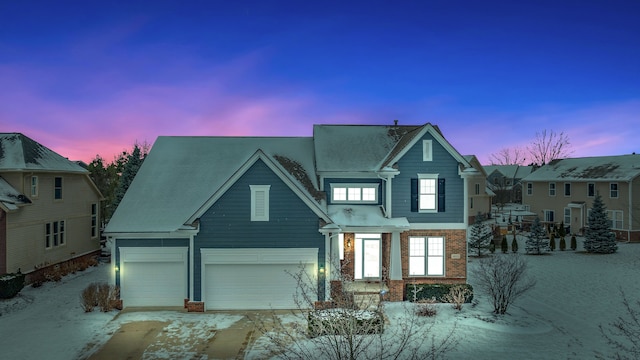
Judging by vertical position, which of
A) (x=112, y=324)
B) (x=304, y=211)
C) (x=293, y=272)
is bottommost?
(x=112, y=324)

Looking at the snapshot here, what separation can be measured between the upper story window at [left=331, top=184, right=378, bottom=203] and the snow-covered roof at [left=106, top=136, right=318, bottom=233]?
1.14 metres

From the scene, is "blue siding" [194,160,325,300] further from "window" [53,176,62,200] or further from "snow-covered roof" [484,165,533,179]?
"snow-covered roof" [484,165,533,179]

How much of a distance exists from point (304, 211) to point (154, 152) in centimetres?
1019

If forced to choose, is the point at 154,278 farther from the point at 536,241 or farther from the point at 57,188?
the point at 536,241

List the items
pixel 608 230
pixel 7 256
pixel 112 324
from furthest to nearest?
pixel 608 230 → pixel 7 256 → pixel 112 324

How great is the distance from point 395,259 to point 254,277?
6530 mm

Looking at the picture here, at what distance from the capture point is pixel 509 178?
8769cm

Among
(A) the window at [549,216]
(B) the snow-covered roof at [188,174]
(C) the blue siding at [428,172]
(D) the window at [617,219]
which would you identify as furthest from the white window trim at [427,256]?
(A) the window at [549,216]

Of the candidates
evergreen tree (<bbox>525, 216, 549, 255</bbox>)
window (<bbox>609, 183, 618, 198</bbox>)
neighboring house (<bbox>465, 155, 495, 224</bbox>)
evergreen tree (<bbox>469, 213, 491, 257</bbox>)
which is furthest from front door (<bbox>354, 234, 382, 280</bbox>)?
window (<bbox>609, 183, 618, 198</bbox>)

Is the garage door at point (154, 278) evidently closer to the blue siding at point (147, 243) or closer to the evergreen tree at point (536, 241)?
the blue siding at point (147, 243)

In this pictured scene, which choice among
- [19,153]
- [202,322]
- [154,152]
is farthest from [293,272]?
[19,153]

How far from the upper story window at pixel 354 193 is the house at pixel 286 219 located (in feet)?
0.17

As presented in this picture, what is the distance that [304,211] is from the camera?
1850 centimetres

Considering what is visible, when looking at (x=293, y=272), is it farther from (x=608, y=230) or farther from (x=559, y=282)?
(x=608, y=230)
